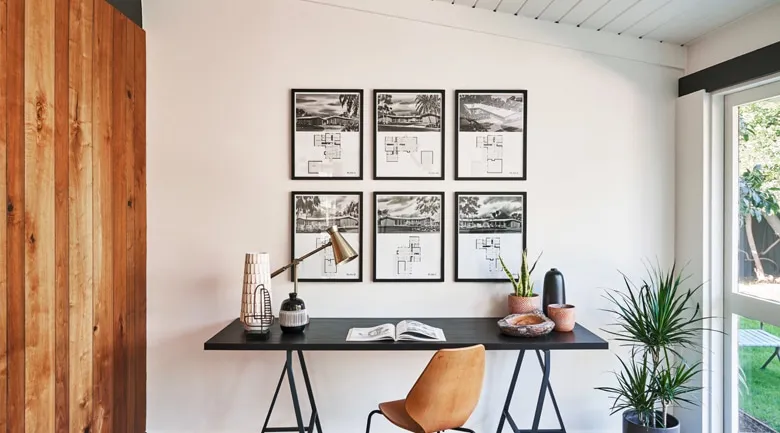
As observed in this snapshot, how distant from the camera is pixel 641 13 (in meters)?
2.37

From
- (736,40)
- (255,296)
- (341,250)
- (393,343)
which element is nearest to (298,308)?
(255,296)

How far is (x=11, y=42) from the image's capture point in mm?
1509

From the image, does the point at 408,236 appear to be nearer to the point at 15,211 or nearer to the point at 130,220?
the point at 130,220

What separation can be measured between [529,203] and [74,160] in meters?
2.36

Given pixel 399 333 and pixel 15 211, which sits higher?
pixel 15 211

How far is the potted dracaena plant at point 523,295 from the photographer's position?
8.07 feet

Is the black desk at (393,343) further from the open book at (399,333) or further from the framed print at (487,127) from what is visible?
the framed print at (487,127)

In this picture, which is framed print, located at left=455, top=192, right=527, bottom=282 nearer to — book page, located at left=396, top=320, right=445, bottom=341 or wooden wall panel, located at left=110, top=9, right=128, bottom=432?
book page, located at left=396, top=320, right=445, bottom=341

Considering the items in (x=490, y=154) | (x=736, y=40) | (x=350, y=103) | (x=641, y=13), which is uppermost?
(x=641, y=13)

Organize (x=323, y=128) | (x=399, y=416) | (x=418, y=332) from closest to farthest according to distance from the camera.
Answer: (x=399, y=416) < (x=418, y=332) < (x=323, y=128)

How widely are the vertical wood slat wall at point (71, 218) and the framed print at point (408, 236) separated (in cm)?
139

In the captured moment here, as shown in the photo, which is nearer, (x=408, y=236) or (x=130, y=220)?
(x=130, y=220)

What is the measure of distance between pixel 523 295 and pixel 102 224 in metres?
2.25

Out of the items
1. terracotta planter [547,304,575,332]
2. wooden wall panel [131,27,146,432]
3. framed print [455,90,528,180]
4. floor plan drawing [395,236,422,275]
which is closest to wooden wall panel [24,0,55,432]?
wooden wall panel [131,27,146,432]
